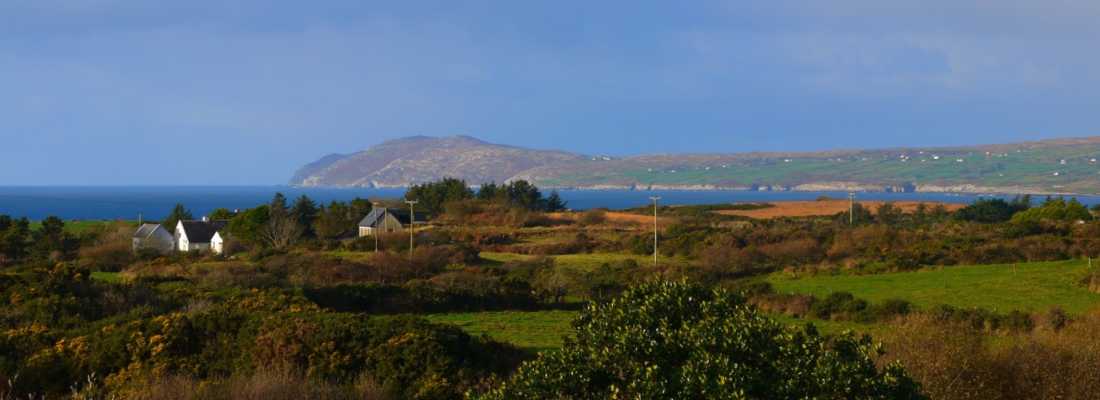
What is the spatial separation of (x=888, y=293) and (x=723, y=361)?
2540 centimetres

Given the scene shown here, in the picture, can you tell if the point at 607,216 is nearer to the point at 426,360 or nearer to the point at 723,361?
the point at 426,360

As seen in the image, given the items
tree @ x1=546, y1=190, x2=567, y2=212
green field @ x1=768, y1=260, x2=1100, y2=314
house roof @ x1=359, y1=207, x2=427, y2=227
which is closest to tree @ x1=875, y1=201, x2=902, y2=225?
tree @ x1=546, y1=190, x2=567, y2=212

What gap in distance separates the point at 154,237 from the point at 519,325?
43.6 m

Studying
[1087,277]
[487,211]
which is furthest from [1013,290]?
[487,211]

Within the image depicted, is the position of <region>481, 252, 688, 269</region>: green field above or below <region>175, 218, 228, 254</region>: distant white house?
below

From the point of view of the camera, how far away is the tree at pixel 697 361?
6.79 m

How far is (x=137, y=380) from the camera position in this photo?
11547 millimetres

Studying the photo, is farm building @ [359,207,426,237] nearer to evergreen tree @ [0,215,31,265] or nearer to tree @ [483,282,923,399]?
evergreen tree @ [0,215,31,265]

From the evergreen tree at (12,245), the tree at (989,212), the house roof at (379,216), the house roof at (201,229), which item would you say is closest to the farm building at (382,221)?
the house roof at (379,216)

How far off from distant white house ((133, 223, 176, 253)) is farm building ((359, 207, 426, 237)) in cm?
1244

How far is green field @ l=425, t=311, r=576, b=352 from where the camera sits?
1950cm

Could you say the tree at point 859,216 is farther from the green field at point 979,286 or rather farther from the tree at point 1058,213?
the green field at point 979,286

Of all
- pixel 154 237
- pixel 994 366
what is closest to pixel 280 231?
pixel 154 237

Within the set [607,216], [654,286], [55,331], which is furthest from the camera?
[607,216]
